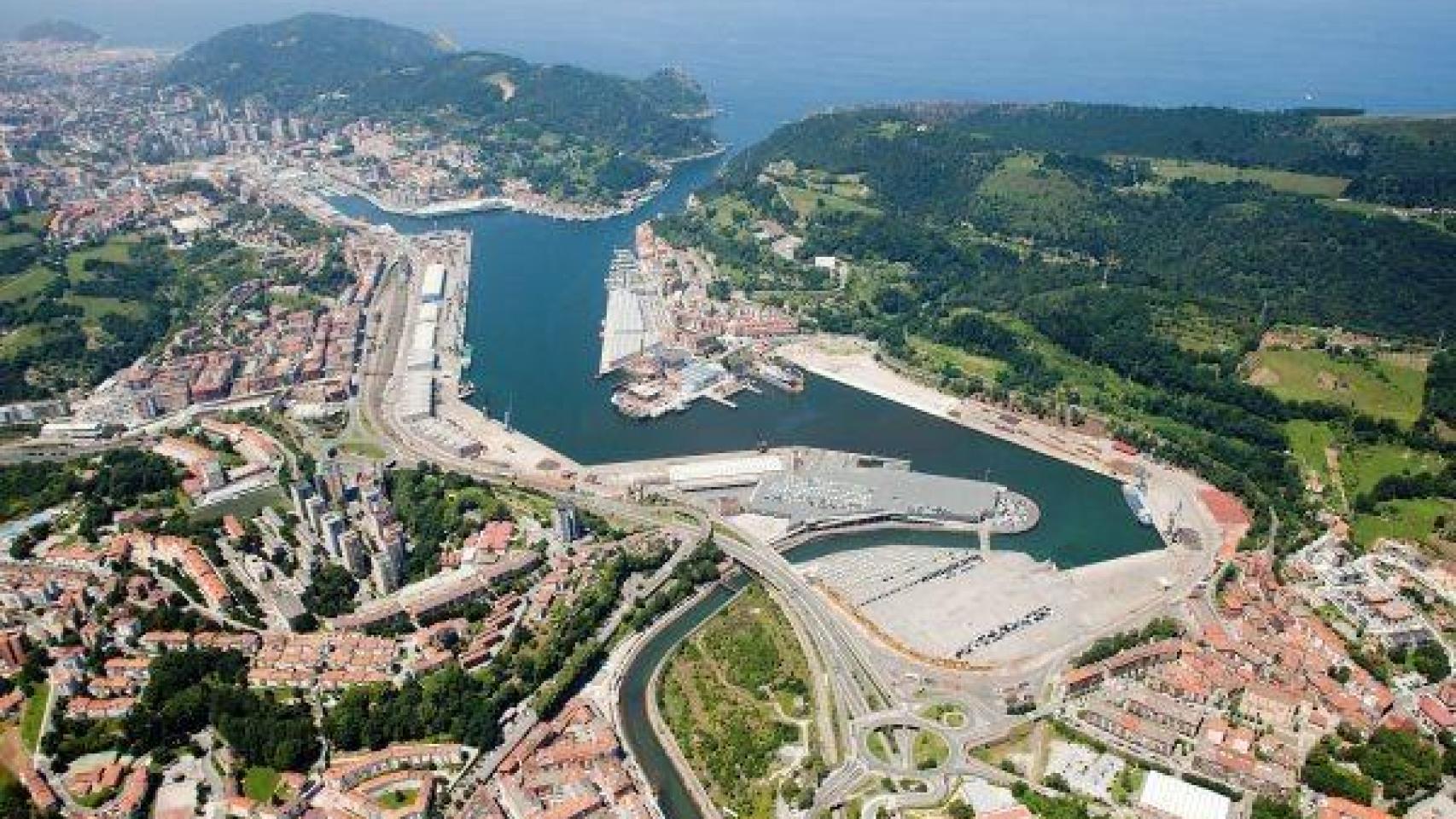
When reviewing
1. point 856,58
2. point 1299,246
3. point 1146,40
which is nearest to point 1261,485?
point 1299,246

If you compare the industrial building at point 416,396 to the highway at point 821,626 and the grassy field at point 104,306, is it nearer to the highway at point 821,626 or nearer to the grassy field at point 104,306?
the highway at point 821,626

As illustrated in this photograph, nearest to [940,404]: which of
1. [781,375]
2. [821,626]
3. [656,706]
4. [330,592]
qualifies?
[781,375]

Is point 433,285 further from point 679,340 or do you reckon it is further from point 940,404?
point 940,404

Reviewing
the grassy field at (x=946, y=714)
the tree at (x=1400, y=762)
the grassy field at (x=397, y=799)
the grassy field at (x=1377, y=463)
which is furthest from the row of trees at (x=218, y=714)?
the grassy field at (x=1377, y=463)

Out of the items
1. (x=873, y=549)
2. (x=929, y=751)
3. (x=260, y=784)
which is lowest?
(x=260, y=784)

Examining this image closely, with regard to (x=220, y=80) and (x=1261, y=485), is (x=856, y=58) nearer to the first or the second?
(x=220, y=80)

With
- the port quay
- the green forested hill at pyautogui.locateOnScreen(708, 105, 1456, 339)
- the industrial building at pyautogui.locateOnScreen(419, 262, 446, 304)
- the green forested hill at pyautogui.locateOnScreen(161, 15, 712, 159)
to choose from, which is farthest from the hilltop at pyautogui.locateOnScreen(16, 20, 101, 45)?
the port quay
